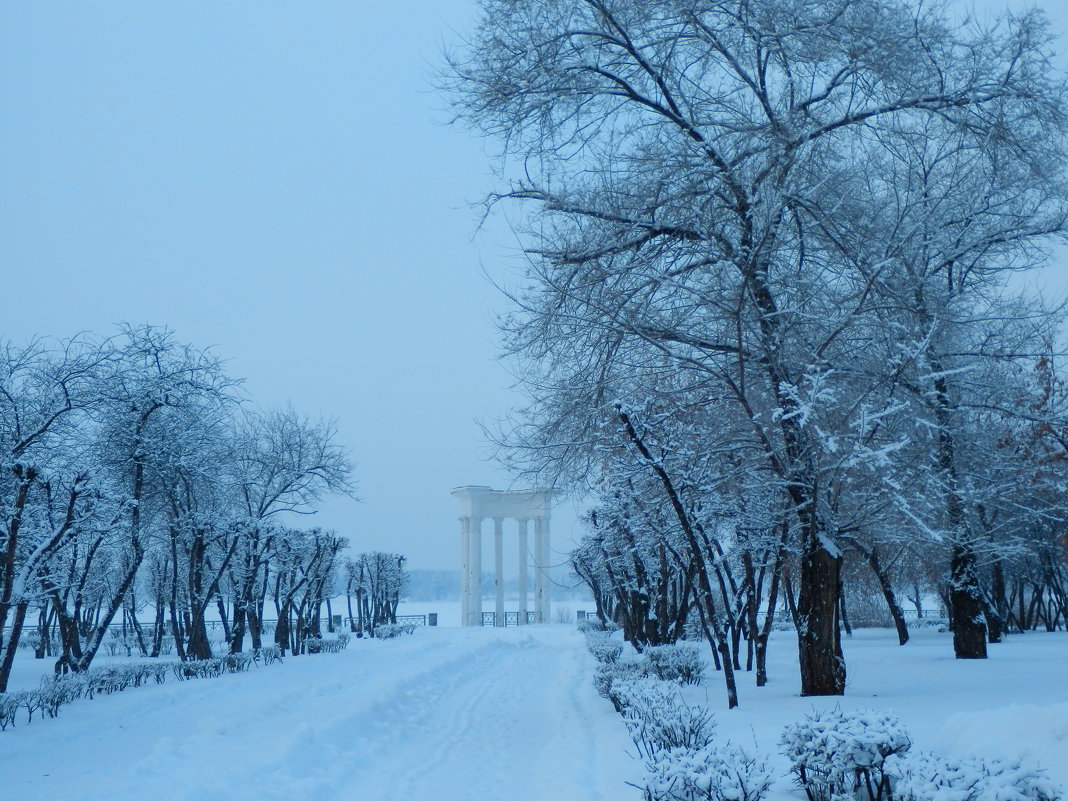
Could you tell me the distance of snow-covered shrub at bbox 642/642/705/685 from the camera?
13.6 metres

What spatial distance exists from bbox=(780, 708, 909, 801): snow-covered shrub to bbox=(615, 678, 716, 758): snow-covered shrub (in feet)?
2.42

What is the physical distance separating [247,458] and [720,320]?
652 inches

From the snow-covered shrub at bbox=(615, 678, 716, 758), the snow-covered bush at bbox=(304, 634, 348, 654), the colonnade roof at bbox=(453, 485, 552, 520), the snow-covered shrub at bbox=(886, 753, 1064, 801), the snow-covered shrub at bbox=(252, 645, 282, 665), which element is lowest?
the snow-covered bush at bbox=(304, 634, 348, 654)

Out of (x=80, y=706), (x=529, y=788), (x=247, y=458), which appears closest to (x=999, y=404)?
(x=529, y=788)

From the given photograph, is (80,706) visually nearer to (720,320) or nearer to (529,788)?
(529,788)

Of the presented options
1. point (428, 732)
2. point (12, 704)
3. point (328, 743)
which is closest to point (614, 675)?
point (428, 732)

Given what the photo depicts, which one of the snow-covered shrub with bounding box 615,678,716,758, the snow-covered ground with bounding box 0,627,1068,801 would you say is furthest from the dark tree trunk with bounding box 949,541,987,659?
the snow-covered shrub with bounding box 615,678,716,758

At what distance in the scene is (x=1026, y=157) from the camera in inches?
412

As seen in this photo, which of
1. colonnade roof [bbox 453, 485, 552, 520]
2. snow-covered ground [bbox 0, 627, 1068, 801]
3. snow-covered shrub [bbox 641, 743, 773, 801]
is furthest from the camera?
colonnade roof [bbox 453, 485, 552, 520]

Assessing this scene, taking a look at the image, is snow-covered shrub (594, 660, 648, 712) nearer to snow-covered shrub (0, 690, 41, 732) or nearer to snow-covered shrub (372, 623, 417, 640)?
snow-covered shrub (0, 690, 41, 732)

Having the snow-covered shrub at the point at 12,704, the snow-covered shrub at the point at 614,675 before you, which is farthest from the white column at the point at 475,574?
the snow-covered shrub at the point at 12,704

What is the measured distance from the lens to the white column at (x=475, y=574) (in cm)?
4656

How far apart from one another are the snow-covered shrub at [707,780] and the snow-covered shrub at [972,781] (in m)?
0.73

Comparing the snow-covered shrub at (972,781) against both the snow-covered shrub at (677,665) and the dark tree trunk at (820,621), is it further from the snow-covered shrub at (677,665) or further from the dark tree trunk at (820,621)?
the snow-covered shrub at (677,665)
